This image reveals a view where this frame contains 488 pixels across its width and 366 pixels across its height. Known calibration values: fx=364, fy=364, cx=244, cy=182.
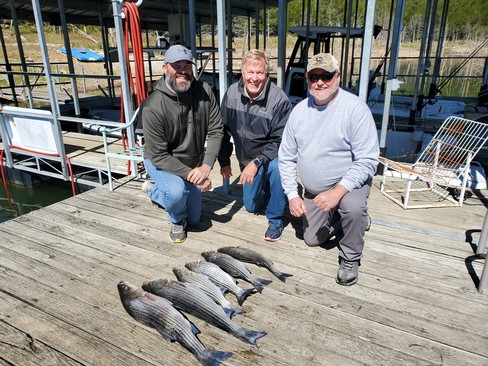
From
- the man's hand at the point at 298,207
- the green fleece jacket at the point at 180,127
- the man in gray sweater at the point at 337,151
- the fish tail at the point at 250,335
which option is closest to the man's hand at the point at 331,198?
the man in gray sweater at the point at 337,151

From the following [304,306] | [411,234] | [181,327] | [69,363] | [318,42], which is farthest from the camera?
[318,42]

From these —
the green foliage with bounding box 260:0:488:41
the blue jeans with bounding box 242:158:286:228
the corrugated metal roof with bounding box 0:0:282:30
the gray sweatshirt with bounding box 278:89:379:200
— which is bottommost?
the blue jeans with bounding box 242:158:286:228

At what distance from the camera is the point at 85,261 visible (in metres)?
2.82

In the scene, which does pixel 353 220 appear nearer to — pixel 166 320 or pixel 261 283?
pixel 261 283

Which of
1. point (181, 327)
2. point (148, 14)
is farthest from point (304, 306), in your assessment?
point (148, 14)

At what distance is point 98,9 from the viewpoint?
1011 centimetres

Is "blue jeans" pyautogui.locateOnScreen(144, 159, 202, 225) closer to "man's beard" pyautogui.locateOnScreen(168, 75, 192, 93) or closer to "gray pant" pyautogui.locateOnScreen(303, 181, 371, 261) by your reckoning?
"man's beard" pyautogui.locateOnScreen(168, 75, 192, 93)

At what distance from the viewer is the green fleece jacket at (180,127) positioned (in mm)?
2920

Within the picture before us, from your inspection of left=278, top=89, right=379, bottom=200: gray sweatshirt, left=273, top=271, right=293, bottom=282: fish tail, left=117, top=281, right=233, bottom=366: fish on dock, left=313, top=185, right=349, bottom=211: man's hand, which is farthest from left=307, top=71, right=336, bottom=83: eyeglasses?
left=117, top=281, right=233, bottom=366: fish on dock

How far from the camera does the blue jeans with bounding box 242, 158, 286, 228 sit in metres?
3.14

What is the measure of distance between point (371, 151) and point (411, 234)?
1180 mm

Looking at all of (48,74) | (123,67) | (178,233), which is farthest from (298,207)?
(48,74)

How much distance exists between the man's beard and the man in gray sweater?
0.87m

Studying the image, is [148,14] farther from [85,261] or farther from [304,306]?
[304,306]
